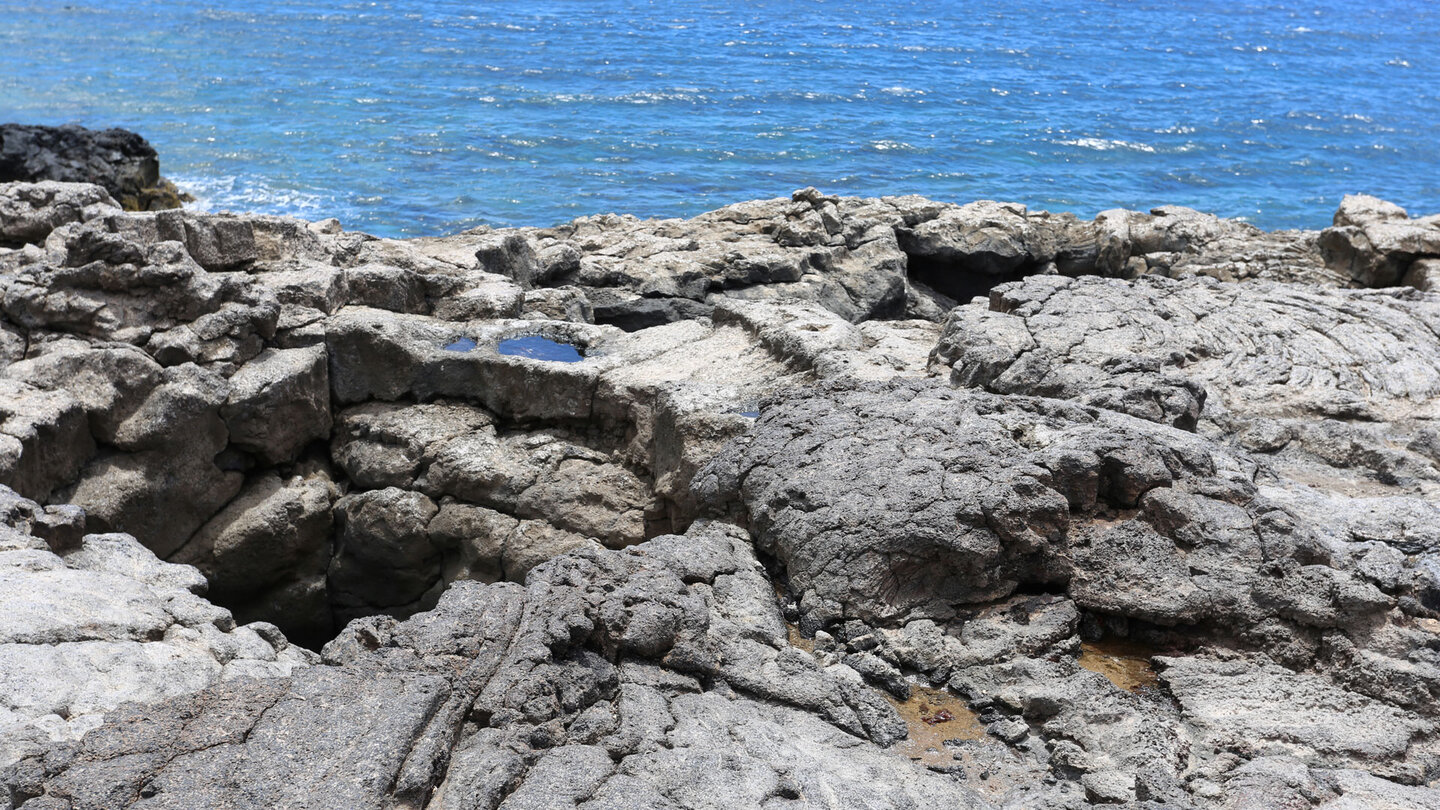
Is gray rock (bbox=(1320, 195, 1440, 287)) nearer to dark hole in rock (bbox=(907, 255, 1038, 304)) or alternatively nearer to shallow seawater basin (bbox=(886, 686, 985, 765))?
dark hole in rock (bbox=(907, 255, 1038, 304))

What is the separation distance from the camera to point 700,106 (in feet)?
113

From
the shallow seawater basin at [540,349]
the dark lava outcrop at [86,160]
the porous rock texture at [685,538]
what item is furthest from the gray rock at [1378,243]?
the dark lava outcrop at [86,160]

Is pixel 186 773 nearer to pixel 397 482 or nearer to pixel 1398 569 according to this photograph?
pixel 397 482

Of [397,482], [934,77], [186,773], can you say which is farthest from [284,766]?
[934,77]

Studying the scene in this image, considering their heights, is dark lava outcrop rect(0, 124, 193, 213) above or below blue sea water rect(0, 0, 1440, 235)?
above

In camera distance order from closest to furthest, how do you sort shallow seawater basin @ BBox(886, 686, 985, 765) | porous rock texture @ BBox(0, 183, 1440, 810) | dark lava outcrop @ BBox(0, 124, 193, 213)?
1. porous rock texture @ BBox(0, 183, 1440, 810)
2. shallow seawater basin @ BBox(886, 686, 985, 765)
3. dark lava outcrop @ BBox(0, 124, 193, 213)

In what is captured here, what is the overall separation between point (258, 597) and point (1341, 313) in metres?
9.47

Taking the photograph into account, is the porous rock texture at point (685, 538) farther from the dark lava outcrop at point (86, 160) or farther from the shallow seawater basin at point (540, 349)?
the dark lava outcrop at point (86, 160)

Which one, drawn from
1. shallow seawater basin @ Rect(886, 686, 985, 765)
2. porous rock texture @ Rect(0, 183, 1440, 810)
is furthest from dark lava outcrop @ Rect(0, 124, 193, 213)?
shallow seawater basin @ Rect(886, 686, 985, 765)

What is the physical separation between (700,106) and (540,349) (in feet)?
86.2

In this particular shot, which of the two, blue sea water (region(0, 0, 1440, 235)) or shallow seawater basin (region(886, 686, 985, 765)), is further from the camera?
blue sea water (region(0, 0, 1440, 235))

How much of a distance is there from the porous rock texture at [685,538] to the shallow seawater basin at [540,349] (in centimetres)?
12

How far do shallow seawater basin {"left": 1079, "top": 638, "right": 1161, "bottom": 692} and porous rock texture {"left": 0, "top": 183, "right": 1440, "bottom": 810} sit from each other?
3 cm

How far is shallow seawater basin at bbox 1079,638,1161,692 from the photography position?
5.80 metres
